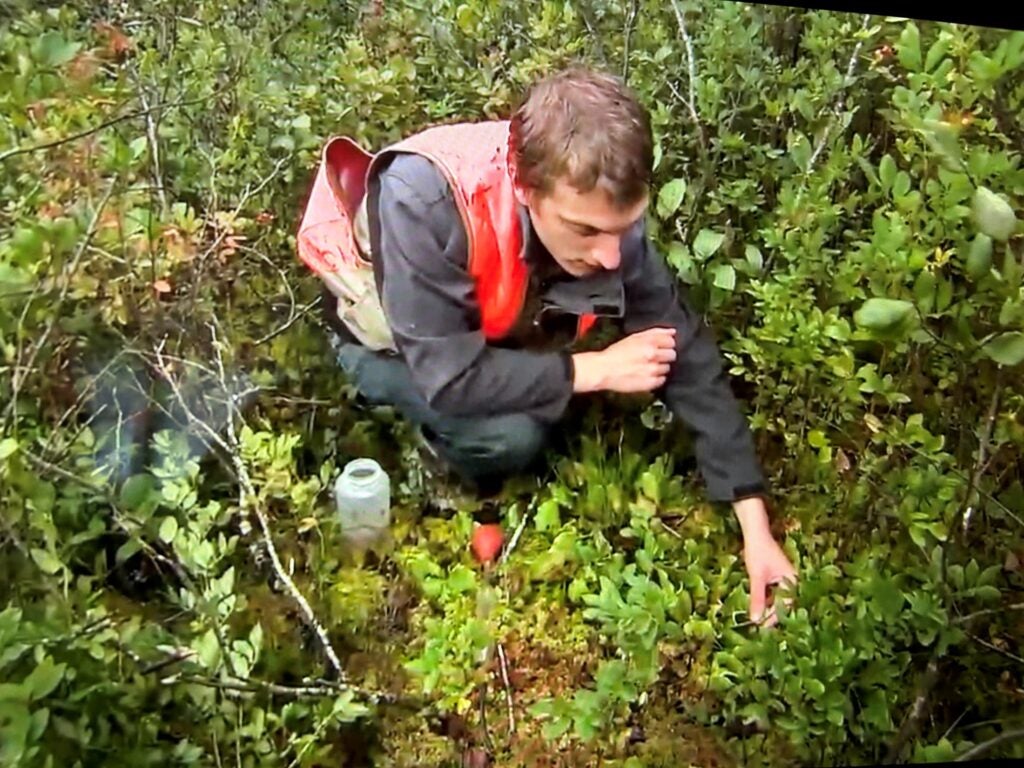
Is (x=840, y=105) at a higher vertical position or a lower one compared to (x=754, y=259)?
higher

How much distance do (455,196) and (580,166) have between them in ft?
0.39

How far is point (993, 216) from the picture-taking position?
121 cm

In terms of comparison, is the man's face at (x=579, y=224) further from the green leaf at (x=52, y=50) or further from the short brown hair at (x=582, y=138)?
the green leaf at (x=52, y=50)

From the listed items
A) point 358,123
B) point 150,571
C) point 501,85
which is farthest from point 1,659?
point 501,85

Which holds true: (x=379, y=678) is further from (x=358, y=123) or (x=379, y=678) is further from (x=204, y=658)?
(x=358, y=123)

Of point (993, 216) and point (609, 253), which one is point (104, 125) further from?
point (993, 216)

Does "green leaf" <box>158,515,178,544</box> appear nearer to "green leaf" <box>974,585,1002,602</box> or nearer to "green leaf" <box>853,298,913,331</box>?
"green leaf" <box>853,298,913,331</box>

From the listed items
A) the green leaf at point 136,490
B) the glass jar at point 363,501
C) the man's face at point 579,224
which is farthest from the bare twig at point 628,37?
the green leaf at point 136,490

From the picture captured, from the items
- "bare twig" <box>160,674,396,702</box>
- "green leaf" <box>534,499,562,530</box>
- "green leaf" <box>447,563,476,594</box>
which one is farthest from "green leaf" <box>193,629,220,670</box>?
"green leaf" <box>534,499,562,530</box>

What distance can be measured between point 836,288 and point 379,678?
0.62 meters

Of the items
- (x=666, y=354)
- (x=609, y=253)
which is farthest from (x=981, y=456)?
(x=609, y=253)

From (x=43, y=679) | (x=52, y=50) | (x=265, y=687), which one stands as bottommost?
(x=265, y=687)

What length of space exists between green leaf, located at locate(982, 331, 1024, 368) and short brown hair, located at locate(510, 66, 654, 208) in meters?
0.40

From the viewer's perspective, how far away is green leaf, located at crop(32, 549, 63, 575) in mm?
1002
